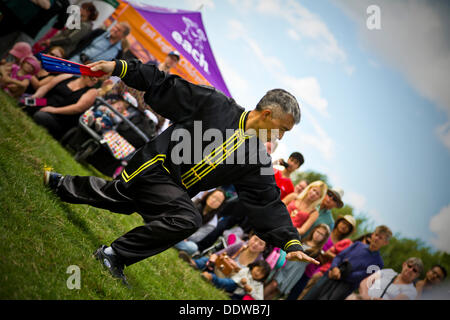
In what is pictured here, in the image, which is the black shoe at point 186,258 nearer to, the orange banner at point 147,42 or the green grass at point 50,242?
the green grass at point 50,242

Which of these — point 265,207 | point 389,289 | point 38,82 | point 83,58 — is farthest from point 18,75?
point 389,289

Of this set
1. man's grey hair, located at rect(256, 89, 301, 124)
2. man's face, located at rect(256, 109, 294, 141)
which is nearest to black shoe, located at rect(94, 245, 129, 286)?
man's face, located at rect(256, 109, 294, 141)

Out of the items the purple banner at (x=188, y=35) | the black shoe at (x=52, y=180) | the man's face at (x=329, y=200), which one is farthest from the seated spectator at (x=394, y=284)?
the purple banner at (x=188, y=35)

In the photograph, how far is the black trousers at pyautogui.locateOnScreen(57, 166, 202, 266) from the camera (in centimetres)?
332

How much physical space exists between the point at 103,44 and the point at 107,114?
73.8 inches

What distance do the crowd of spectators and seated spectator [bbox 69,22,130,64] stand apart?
2 centimetres

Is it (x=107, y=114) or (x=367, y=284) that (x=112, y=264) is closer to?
(x=107, y=114)

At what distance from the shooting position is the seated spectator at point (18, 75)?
7547mm

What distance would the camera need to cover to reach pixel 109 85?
7930mm

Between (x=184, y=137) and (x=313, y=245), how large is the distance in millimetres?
4221

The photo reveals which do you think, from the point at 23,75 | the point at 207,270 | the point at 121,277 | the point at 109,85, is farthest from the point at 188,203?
the point at 23,75

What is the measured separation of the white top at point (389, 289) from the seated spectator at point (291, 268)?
107 cm

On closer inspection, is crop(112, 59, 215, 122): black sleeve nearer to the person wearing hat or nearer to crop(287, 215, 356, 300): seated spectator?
crop(287, 215, 356, 300): seated spectator

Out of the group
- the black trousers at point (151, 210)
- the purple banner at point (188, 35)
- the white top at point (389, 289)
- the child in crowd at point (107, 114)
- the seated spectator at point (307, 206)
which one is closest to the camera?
the black trousers at point (151, 210)
